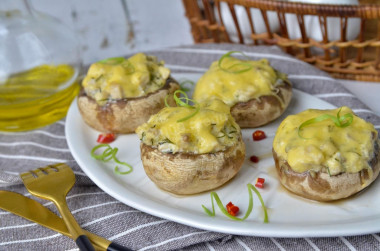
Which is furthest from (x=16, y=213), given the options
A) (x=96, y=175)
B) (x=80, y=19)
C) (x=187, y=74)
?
(x=80, y=19)

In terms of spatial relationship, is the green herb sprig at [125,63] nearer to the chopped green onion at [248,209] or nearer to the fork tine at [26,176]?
the fork tine at [26,176]

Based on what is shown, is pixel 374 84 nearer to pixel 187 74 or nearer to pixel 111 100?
pixel 187 74

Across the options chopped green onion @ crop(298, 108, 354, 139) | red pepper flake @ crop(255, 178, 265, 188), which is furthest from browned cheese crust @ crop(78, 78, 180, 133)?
chopped green onion @ crop(298, 108, 354, 139)

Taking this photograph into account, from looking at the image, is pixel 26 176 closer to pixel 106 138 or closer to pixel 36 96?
pixel 106 138

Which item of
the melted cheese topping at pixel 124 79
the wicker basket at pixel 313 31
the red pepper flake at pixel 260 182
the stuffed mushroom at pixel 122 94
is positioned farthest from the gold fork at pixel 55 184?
the wicker basket at pixel 313 31

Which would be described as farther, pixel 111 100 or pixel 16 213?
pixel 111 100

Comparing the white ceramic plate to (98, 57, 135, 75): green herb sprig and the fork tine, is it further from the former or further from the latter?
(98, 57, 135, 75): green herb sprig

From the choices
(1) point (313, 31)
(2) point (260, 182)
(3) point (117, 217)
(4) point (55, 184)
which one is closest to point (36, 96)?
(4) point (55, 184)
